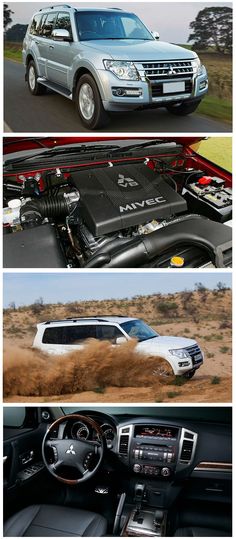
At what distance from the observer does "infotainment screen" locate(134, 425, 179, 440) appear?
2.32m

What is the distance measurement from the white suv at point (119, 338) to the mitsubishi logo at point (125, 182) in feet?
1.88

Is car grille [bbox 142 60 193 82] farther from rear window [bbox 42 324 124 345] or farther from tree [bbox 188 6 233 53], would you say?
rear window [bbox 42 324 124 345]

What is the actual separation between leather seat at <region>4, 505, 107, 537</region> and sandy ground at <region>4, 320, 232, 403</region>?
716mm

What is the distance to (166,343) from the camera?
1.94 meters

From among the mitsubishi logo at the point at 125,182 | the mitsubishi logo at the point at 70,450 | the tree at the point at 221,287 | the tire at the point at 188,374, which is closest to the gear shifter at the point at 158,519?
the mitsubishi logo at the point at 70,450

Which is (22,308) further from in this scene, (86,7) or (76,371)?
(86,7)

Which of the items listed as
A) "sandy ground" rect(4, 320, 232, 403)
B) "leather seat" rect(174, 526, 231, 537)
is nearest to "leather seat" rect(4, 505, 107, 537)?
"leather seat" rect(174, 526, 231, 537)

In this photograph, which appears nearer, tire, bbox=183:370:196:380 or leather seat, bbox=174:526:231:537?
tire, bbox=183:370:196:380

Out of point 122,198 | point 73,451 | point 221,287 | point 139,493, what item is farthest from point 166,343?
point 139,493

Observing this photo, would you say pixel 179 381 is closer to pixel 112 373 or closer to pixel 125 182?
pixel 112 373

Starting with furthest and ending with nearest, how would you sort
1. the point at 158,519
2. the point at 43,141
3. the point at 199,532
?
the point at 158,519 → the point at 199,532 → the point at 43,141

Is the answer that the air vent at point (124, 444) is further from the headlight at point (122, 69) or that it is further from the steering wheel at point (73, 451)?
the headlight at point (122, 69)

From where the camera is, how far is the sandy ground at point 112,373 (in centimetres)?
195

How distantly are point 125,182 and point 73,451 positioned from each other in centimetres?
134
